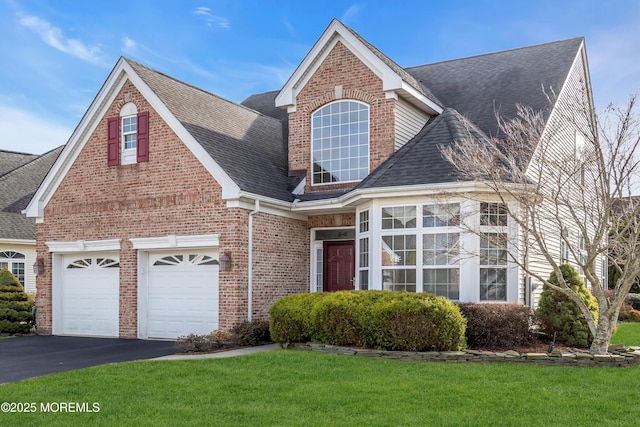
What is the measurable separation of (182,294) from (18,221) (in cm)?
1333

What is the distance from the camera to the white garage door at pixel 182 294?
15273 mm

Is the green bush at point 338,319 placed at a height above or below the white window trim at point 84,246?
below

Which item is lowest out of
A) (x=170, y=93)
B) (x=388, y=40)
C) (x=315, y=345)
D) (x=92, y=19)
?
(x=315, y=345)

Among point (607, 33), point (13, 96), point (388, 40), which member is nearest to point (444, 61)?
point (388, 40)

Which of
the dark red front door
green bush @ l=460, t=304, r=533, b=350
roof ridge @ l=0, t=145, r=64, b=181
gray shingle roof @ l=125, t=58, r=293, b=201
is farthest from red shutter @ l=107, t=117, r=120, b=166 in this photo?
roof ridge @ l=0, t=145, r=64, b=181

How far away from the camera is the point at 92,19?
14078mm

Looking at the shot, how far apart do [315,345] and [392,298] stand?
5.74 ft

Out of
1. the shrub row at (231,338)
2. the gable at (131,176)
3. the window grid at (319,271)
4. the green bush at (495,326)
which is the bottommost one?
the shrub row at (231,338)

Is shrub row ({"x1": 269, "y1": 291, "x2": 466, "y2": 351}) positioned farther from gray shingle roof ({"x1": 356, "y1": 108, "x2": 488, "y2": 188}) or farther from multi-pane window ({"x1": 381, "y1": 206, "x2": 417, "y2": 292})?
gray shingle roof ({"x1": 356, "y1": 108, "x2": 488, "y2": 188})

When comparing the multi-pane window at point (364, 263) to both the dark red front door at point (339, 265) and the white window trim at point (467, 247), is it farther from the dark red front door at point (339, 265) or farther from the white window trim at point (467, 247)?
the dark red front door at point (339, 265)

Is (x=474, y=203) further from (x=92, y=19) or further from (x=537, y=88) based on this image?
(x=92, y=19)

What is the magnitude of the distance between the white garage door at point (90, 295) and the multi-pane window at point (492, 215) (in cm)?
963

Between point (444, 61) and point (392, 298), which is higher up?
point (444, 61)

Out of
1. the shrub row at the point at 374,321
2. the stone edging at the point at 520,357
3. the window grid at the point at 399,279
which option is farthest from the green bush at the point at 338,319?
the window grid at the point at 399,279
